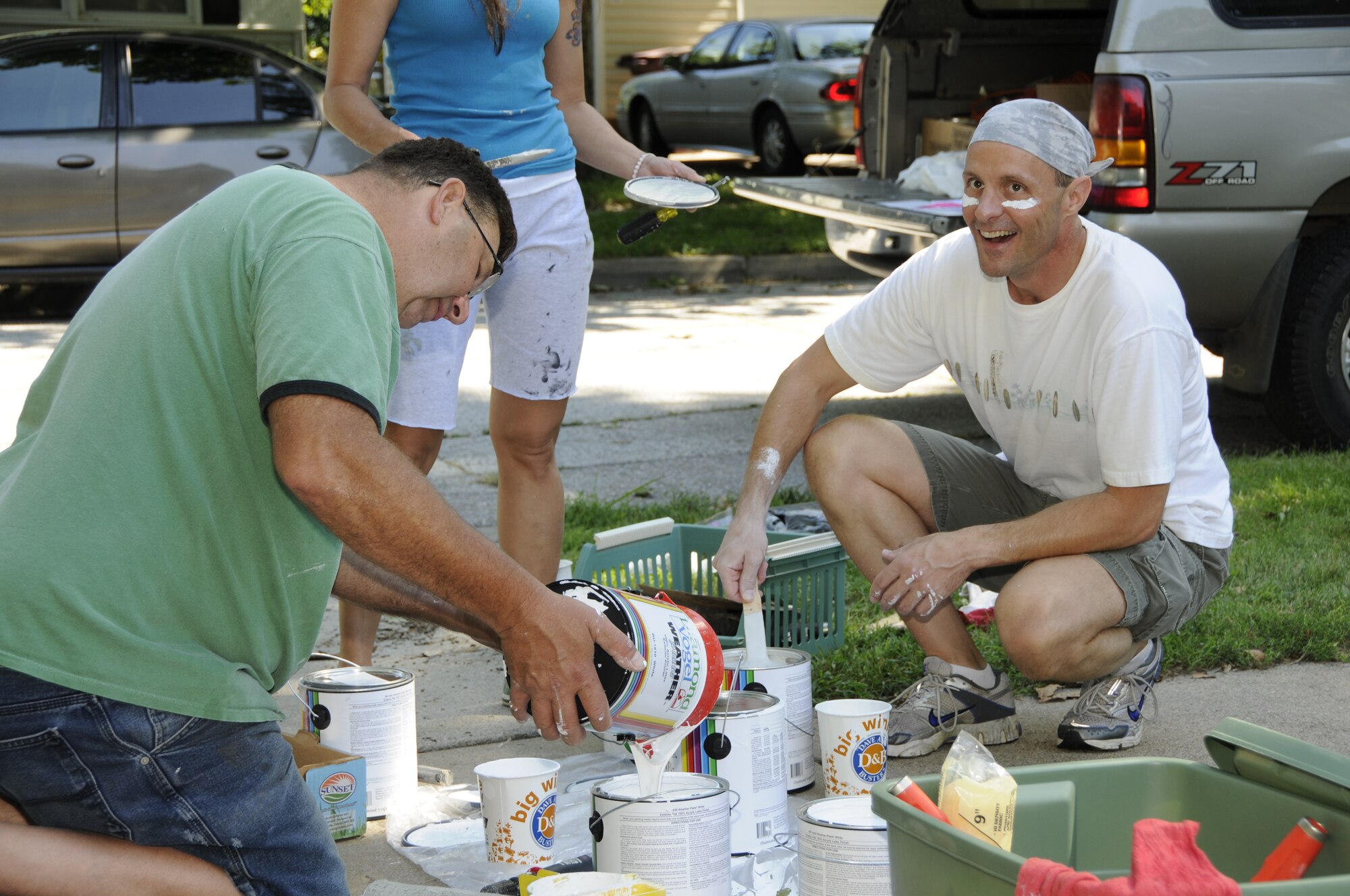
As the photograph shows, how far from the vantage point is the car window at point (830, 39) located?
15.3m

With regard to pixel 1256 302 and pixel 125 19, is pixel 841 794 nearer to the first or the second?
pixel 1256 302

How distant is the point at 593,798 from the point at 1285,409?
4.20 m

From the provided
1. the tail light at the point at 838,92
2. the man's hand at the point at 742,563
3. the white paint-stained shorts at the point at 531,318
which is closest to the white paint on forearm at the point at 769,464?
the man's hand at the point at 742,563

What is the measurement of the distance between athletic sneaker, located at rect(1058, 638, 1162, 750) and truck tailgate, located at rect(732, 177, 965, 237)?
8.15ft

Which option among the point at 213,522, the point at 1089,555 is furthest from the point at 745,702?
the point at 213,522

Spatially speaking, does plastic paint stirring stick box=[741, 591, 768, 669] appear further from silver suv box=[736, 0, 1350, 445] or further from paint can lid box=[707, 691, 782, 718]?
silver suv box=[736, 0, 1350, 445]

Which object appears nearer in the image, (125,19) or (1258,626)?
(1258,626)

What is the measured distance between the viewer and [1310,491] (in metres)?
5.03

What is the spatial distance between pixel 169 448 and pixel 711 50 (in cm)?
1537

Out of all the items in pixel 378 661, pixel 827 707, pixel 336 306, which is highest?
pixel 336 306

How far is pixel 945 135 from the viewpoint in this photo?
6898 mm

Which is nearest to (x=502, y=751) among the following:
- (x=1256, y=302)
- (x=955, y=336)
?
(x=955, y=336)

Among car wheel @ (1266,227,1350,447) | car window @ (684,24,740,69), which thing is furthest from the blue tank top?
car window @ (684,24,740,69)

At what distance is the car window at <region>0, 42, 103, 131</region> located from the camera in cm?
868
